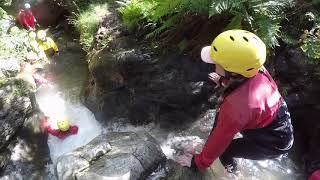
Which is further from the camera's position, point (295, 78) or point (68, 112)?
point (68, 112)

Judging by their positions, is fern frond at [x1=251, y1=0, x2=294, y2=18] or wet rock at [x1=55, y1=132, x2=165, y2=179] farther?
fern frond at [x1=251, y1=0, x2=294, y2=18]

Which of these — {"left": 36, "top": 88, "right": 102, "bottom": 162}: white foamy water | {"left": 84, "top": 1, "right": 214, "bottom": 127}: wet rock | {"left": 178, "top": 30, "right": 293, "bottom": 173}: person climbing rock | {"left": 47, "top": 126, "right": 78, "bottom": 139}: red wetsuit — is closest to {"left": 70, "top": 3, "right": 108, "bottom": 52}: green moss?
{"left": 36, "top": 88, "right": 102, "bottom": 162}: white foamy water

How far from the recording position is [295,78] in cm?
525

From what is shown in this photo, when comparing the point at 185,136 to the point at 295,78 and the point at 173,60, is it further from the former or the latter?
the point at 295,78

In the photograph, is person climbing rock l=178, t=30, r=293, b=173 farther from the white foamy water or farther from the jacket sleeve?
the white foamy water

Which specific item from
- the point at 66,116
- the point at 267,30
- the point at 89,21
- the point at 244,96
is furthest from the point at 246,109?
the point at 89,21

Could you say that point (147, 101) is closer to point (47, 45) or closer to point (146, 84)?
point (146, 84)

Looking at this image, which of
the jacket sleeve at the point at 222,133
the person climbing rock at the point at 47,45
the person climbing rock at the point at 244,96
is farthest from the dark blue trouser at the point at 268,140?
the person climbing rock at the point at 47,45

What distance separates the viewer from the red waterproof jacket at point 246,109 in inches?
124

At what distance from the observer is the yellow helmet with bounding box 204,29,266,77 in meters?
3.19

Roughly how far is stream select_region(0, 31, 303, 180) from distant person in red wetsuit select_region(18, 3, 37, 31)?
283 cm

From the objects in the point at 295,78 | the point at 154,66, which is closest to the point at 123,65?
the point at 154,66

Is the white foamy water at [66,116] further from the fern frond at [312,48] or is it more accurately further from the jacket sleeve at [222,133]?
the fern frond at [312,48]

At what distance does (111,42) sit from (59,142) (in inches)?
72.8
